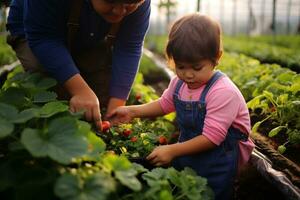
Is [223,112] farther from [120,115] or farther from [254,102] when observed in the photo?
[254,102]

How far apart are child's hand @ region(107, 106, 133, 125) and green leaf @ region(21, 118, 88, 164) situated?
1261mm

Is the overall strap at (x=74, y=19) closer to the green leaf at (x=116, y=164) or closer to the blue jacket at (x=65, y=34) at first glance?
the blue jacket at (x=65, y=34)

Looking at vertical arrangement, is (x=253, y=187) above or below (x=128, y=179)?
below

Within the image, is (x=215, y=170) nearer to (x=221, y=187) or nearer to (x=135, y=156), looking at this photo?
(x=221, y=187)

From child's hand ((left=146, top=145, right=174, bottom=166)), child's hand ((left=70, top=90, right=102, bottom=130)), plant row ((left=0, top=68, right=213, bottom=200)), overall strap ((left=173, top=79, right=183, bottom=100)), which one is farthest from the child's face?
plant row ((left=0, top=68, right=213, bottom=200))

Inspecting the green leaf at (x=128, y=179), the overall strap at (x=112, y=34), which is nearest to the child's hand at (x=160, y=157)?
the green leaf at (x=128, y=179)

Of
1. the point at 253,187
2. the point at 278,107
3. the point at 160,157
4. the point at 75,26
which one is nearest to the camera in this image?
the point at 160,157

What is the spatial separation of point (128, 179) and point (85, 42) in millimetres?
1830

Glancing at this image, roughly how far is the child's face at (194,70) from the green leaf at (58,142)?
0.90 meters

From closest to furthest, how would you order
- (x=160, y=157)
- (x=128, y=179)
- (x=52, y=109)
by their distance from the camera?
(x=128, y=179), (x=52, y=109), (x=160, y=157)

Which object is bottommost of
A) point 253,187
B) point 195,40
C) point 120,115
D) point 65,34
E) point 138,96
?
point 253,187

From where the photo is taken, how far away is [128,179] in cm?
172

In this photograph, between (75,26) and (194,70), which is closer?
(194,70)

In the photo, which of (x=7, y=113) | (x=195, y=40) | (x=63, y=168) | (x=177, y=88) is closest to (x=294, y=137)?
(x=177, y=88)
